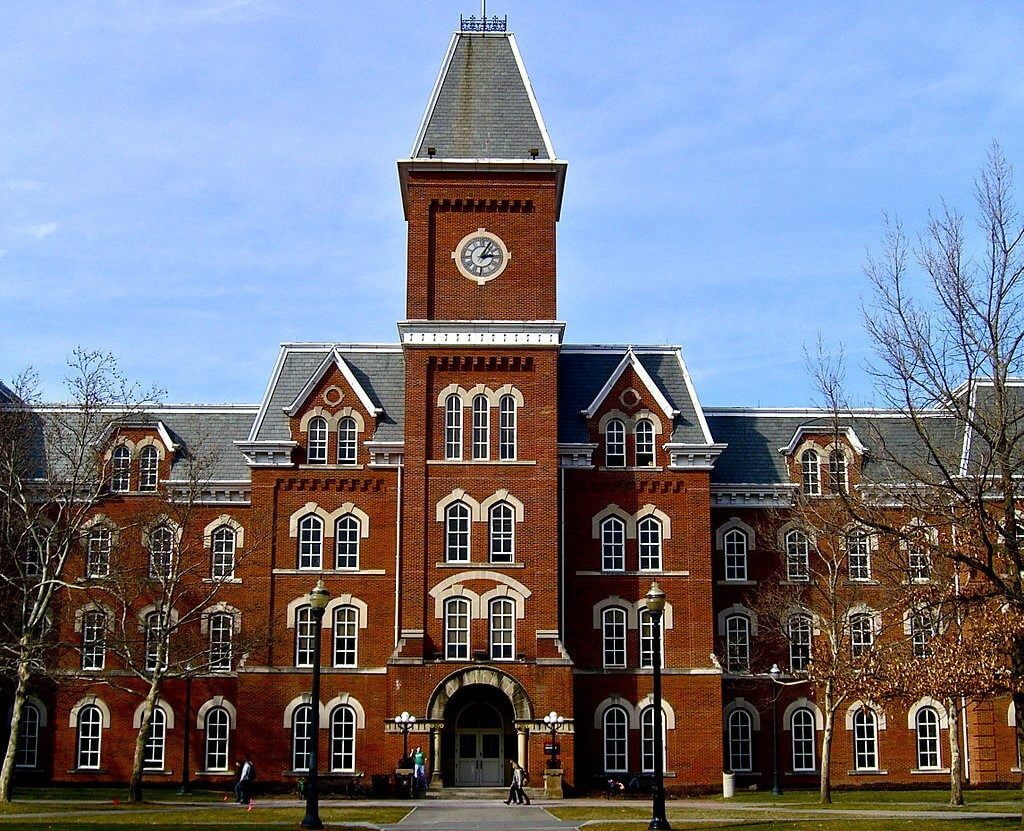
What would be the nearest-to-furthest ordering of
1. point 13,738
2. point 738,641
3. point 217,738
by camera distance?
point 13,738, point 217,738, point 738,641

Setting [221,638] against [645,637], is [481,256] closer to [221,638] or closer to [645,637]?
[645,637]

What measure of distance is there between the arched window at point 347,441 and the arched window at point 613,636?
11.7m

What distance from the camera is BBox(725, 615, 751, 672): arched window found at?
54781 mm

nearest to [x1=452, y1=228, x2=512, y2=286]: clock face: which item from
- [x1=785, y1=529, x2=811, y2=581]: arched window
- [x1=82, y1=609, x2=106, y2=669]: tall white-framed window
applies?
[x1=785, y1=529, x2=811, y2=581]: arched window

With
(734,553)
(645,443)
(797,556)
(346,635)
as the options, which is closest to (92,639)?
(346,635)

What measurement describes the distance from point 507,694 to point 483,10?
28.4 metres

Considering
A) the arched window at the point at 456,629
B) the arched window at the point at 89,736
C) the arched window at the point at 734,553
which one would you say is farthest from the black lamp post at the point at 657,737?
the arched window at the point at 89,736

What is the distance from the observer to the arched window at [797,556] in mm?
54438

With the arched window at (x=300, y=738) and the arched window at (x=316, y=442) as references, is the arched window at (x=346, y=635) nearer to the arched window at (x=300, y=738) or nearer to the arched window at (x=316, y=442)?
the arched window at (x=300, y=738)

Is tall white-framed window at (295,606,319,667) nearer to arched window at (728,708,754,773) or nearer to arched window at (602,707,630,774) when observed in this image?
arched window at (602,707,630,774)

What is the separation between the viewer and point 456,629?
5031 centimetres

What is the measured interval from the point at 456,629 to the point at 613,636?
650 centimetres

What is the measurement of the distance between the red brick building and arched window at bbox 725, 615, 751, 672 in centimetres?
10

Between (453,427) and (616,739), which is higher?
(453,427)
